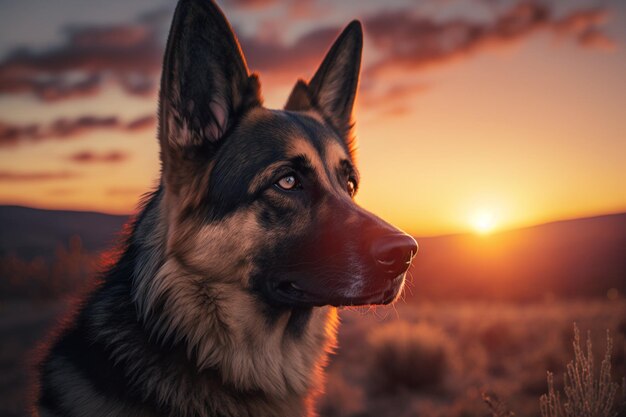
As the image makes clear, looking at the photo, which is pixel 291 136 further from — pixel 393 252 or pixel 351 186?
pixel 393 252

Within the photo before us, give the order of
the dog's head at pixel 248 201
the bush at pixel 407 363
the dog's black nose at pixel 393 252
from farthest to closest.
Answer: the bush at pixel 407 363 → the dog's head at pixel 248 201 → the dog's black nose at pixel 393 252

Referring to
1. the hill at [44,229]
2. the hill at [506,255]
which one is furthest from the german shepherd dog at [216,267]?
the hill at [44,229]

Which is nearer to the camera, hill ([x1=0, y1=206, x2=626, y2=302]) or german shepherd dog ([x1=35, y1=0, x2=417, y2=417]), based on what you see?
german shepherd dog ([x1=35, y1=0, x2=417, y2=417])

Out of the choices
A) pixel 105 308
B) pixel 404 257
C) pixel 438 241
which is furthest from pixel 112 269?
pixel 438 241

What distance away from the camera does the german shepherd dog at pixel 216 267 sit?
283 cm

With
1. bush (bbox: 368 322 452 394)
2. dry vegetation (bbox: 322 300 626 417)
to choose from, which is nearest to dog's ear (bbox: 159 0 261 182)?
dry vegetation (bbox: 322 300 626 417)

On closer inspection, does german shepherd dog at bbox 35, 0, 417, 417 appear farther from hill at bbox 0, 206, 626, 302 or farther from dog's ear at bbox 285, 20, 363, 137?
hill at bbox 0, 206, 626, 302

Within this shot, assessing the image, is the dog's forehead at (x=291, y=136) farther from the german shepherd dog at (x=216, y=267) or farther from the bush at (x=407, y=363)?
the bush at (x=407, y=363)

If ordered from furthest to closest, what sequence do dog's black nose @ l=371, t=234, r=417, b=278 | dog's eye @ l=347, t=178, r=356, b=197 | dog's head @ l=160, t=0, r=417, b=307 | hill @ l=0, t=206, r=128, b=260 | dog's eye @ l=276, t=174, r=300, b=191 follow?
1. hill @ l=0, t=206, r=128, b=260
2. dog's eye @ l=347, t=178, r=356, b=197
3. dog's eye @ l=276, t=174, r=300, b=191
4. dog's head @ l=160, t=0, r=417, b=307
5. dog's black nose @ l=371, t=234, r=417, b=278

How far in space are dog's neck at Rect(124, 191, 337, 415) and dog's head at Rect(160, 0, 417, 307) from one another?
86 millimetres

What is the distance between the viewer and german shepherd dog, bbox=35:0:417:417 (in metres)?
2.83

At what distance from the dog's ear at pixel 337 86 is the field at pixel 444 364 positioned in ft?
11.4

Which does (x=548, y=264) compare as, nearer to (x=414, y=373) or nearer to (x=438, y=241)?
(x=438, y=241)

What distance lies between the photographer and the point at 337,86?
165 inches
